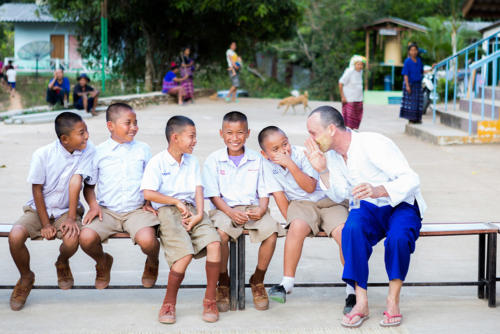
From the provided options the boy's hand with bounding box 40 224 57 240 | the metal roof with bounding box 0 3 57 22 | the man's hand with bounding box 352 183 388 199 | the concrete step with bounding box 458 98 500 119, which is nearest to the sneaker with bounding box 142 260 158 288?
the boy's hand with bounding box 40 224 57 240

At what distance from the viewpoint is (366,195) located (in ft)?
12.9

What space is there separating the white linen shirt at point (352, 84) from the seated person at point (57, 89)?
7.76 m

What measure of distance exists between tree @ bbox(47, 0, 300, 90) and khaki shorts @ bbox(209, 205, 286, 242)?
16.9m

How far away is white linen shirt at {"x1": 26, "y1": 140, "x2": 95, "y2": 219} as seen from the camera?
4391mm

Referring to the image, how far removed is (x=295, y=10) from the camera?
21.8m

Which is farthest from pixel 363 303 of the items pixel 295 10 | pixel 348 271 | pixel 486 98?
pixel 295 10

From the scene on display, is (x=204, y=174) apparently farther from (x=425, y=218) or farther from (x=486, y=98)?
(x=486, y=98)

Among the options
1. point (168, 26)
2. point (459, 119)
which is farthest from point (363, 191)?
point (168, 26)

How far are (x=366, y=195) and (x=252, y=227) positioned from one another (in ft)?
2.48

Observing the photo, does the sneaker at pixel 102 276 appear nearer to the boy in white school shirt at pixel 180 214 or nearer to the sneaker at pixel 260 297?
the boy in white school shirt at pixel 180 214

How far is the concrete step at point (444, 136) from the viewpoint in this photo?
11844 mm

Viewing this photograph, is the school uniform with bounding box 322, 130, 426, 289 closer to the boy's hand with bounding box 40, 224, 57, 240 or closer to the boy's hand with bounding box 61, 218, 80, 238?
the boy's hand with bounding box 61, 218, 80, 238

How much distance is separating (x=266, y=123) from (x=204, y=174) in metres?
11.3

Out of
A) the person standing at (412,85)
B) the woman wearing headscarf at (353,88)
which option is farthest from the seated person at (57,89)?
the person standing at (412,85)
